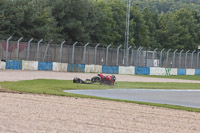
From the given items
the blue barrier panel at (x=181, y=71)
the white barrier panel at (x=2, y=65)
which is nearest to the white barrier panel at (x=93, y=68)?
the white barrier panel at (x=2, y=65)

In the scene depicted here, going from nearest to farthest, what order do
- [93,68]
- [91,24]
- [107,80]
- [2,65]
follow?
1. [107,80]
2. [2,65]
3. [93,68]
4. [91,24]

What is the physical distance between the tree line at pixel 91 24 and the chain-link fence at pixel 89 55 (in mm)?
Result: 4846

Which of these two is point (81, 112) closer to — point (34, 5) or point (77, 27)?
point (34, 5)

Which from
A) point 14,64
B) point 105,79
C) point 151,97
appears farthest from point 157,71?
point 151,97

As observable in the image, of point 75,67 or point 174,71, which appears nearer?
point 75,67

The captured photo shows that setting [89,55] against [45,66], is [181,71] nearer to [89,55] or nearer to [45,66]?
[89,55]

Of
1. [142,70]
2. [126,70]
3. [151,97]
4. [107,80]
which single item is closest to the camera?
[151,97]

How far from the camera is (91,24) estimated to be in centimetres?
6806

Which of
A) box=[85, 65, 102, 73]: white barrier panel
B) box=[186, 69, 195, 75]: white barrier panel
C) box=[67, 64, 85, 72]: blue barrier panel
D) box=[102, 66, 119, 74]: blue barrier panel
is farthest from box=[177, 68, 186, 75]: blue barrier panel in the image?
box=[67, 64, 85, 72]: blue barrier panel

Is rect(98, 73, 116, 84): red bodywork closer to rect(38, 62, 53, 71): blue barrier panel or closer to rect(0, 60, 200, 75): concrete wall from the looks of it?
rect(0, 60, 200, 75): concrete wall

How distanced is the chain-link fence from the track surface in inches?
851

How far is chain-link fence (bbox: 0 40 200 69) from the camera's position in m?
35.9

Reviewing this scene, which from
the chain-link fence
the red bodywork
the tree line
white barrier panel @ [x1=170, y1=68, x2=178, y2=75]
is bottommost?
the red bodywork

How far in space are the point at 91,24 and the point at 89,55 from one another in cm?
2728
